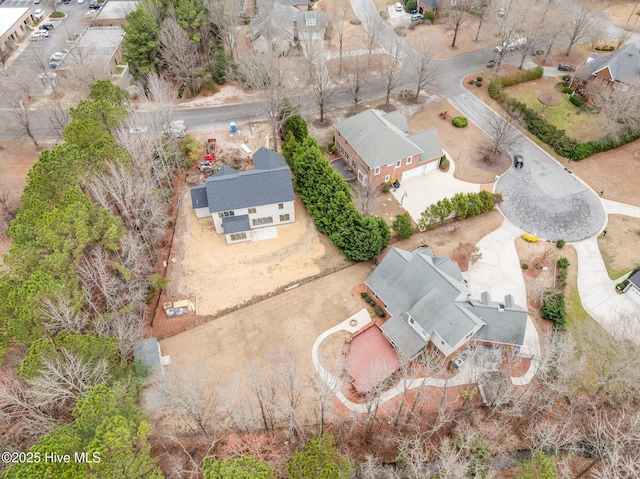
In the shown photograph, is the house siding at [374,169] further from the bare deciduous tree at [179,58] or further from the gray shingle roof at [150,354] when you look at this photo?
the gray shingle roof at [150,354]

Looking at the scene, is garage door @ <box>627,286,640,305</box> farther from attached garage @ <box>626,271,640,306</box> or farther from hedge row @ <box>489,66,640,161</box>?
hedge row @ <box>489,66,640,161</box>

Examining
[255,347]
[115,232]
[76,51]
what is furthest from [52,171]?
[76,51]

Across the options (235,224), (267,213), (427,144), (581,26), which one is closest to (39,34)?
(235,224)

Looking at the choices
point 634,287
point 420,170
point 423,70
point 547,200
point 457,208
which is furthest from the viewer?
point 423,70

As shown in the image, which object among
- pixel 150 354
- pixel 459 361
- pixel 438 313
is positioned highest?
pixel 438 313

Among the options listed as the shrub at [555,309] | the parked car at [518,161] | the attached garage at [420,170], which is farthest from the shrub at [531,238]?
the attached garage at [420,170]

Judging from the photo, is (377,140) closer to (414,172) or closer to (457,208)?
(414,172)
